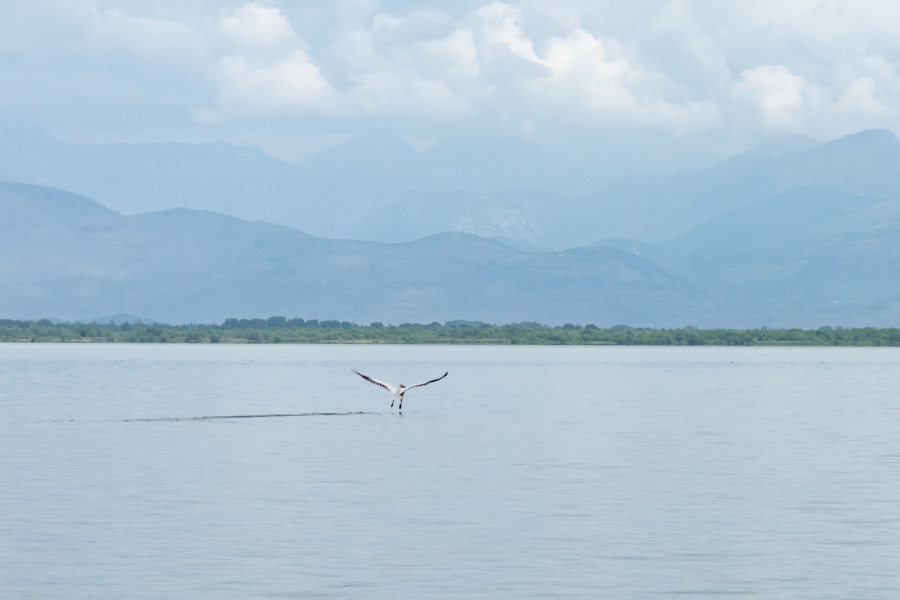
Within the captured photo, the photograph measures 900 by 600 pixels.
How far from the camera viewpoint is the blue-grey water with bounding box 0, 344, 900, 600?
24547 mm

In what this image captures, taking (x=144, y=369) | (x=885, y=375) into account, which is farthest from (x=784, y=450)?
(x=144, y=369)

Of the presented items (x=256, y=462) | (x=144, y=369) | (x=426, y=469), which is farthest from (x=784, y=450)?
Result: (x=144, y=369)

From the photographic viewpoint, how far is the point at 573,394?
7219cm

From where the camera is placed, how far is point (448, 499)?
32.9 m

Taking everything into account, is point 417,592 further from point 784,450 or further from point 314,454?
point 784,450

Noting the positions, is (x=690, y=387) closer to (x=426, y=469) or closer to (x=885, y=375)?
(x=885, y=375)

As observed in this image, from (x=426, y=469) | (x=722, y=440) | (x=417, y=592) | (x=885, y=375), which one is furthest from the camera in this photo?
(x=885, y=375)

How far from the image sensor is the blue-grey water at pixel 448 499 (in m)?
24.5

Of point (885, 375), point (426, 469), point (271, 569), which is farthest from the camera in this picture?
point (885, 375)

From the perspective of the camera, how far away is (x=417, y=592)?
2355 centimetres

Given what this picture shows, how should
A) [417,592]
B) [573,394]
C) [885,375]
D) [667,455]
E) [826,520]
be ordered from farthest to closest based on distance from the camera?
[885,375]
[573,394]
[667,455]
[826,520]
[417,592]

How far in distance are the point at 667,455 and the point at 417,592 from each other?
19.8 metres

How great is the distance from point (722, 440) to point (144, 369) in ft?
206

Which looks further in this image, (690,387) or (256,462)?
(690,387)
